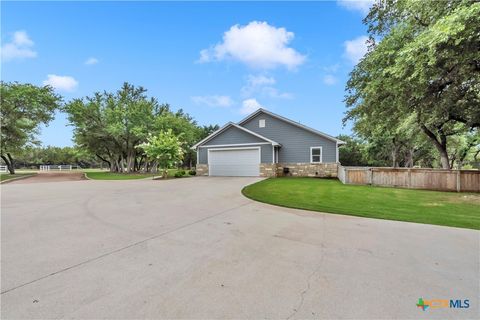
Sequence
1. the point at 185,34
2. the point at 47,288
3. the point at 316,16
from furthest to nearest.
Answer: the point at 185,34 < the point at 316,16 < the point at 47,288

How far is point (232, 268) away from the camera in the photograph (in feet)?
9.59

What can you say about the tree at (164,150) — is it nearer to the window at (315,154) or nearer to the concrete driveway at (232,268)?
the window at (315,154)

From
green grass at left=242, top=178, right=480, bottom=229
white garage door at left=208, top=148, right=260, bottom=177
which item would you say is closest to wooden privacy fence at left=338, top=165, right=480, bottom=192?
green grass at left=242, top=178, right=480, bottom=229

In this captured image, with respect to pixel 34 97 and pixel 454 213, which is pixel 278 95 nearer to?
pixel 454 213

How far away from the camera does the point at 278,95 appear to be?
2327 cm

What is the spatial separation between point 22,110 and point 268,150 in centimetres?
2347

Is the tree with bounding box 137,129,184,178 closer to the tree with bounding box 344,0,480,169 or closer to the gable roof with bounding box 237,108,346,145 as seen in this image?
the gable roof with bounding box 237,108,346,145

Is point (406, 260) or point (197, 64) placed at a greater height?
point (197, 64)

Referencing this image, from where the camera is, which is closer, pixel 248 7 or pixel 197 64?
pixel 248 7

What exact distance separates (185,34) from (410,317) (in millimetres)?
15912

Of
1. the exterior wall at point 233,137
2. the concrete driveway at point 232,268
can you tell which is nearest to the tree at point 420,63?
the concrete driveway at point 232,268

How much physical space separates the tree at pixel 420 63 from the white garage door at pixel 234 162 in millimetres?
7868

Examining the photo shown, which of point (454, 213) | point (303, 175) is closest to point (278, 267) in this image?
point (454, 213)

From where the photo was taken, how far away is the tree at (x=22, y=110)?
20.0 metres
